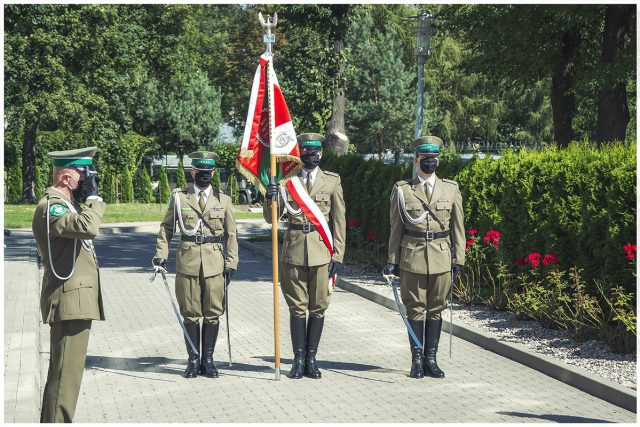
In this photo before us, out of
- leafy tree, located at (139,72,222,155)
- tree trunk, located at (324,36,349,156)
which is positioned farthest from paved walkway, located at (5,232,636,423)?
leafy tree, located at (139,72,222,155)

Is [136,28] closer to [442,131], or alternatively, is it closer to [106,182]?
[106,182]

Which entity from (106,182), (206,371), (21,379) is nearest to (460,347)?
(206,371)

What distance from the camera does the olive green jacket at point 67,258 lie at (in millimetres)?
6949

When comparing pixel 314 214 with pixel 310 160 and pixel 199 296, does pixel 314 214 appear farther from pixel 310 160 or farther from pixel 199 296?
pixel 199 296

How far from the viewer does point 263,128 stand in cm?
998

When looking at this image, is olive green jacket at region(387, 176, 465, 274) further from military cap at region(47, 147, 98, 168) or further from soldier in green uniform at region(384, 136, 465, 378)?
military cap at region(47, 147, 98, 168)

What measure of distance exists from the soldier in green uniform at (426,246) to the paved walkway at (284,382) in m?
0.48

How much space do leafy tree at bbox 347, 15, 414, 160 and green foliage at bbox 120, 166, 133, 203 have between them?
11.8 m

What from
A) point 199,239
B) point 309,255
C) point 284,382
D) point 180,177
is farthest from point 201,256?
point 180,177

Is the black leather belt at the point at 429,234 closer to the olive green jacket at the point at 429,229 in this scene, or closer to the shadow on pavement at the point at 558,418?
the olive green jacket at the point at 429,229

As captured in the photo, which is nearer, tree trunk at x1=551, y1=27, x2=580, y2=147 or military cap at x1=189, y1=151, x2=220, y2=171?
military cap at x1=189, y1=151, x2=220, y2=171

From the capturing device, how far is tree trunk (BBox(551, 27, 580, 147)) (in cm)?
2156

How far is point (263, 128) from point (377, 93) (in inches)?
1703

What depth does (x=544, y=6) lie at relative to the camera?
18062 millimetres
